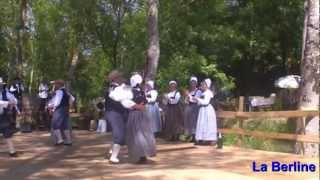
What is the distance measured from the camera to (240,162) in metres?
14.1

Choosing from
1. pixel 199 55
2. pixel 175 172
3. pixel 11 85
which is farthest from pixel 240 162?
pixel 199 55

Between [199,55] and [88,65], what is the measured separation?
1917cm

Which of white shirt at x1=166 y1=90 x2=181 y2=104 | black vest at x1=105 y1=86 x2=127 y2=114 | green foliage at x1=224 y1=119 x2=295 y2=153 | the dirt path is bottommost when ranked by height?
the dirt path

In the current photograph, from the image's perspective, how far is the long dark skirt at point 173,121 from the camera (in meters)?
19.8

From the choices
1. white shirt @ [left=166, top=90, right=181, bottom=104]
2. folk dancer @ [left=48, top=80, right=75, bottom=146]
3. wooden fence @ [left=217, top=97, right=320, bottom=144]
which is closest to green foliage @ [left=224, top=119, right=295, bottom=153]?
wooden fence @ [left=217, top=97, right=320, bottom=144]

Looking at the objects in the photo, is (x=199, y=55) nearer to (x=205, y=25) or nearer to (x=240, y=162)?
(x=205, y=25)

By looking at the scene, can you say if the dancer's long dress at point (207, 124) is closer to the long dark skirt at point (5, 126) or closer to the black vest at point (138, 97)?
the black vest at point (138, 97)

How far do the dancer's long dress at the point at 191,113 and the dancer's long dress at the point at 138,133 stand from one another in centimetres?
486

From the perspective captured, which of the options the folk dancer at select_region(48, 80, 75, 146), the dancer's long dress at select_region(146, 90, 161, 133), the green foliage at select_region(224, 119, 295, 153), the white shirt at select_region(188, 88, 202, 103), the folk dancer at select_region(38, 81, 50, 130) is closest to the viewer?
the folk dancer at select_region(48, 80, 75, 146)

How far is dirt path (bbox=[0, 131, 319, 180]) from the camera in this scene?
12078 millimetres

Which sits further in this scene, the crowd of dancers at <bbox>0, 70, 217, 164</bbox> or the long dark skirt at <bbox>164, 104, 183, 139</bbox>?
the long dark skirt at <bbox>164, 104, 183, 139</bbox>

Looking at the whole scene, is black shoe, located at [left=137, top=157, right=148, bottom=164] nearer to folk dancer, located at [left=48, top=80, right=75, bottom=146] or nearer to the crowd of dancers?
the crowd of dancers

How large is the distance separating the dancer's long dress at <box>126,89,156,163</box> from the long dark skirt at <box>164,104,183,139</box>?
592cm

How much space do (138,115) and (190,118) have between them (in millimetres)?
5381
